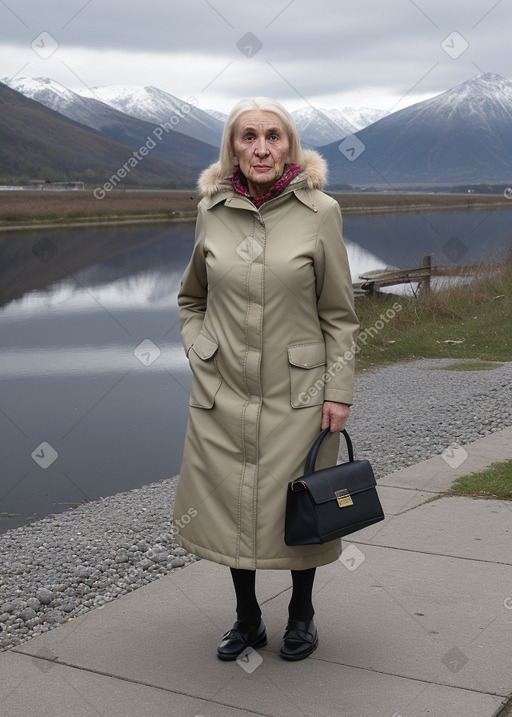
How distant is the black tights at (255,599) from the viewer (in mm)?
3605

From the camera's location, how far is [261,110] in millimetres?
3439

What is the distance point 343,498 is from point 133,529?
2.66 metres

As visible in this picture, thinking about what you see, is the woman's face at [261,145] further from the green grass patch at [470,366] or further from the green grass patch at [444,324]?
the green grass patch at [444,324]

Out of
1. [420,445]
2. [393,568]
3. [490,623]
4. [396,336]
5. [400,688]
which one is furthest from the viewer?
[396,336]

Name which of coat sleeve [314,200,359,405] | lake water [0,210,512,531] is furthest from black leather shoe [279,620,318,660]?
lake water [0,210,512,531]

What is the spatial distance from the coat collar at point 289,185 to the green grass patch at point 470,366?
30.5 feet

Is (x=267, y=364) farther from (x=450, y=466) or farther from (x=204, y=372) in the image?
(x=450, y=466)

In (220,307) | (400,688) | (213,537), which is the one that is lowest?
(400,688)

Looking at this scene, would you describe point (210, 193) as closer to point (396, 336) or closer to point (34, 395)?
point (34, 395)

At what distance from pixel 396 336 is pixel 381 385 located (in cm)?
411

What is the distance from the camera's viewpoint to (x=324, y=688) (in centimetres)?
332

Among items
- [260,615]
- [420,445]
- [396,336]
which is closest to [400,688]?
[260,615]

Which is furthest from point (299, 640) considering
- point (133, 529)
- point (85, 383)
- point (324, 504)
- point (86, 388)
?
point (85, 383)

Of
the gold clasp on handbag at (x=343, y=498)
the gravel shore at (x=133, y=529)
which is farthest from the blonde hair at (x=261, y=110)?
the gravel shore at (x=133, y=529)
